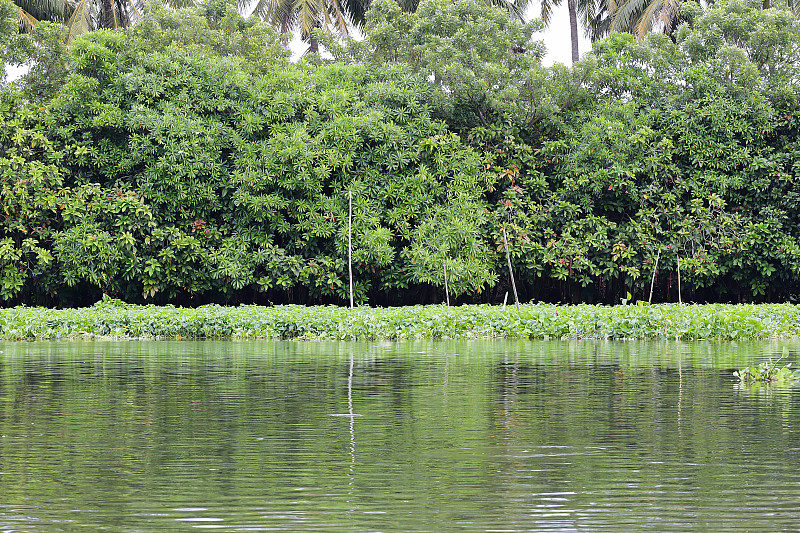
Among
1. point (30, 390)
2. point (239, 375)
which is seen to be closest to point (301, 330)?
point (239, 375)

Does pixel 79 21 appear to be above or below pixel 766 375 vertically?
above

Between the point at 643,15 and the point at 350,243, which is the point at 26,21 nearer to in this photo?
the point at 350,243

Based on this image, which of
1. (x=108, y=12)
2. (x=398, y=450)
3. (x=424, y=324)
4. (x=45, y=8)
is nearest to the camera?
(x=398, y=450)

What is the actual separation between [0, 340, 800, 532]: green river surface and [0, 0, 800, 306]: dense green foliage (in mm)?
11591

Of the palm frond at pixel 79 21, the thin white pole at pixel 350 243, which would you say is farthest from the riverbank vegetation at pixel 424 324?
the palm frond at pixel 79 21

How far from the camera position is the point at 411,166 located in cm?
2344

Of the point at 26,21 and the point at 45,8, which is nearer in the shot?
the point at 26,21

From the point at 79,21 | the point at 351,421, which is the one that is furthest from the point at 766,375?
the point at 79,21

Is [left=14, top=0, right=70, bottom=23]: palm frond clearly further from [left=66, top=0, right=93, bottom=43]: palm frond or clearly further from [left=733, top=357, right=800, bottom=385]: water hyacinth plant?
[left=733, top=357, right=800, bottom=385]: water hyacinth plant

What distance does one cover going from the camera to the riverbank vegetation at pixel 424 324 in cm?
1700

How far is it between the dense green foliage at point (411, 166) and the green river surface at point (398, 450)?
11591 mm

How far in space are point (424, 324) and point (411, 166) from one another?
6.72m

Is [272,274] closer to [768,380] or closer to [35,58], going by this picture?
[35,58]

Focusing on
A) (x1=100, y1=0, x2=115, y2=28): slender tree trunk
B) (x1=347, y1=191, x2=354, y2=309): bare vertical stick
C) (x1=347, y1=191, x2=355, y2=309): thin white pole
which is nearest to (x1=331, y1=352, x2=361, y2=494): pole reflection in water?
(x1=347, y1=191, x2=354, y2=309): bare vertical stick
